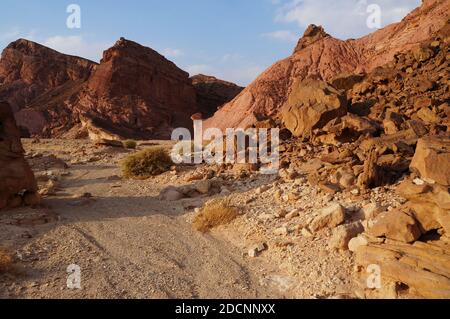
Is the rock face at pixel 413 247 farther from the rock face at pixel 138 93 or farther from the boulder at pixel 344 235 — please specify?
the rock face at pixel 138 93

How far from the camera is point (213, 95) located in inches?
1598

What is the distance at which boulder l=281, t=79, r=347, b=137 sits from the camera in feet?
36.3

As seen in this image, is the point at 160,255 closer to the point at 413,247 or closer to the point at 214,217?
the point at 214,217

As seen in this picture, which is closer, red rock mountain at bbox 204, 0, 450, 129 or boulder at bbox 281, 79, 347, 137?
boulder at bbox 281, 79, 347, 137

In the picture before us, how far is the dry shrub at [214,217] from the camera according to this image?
7.55 m

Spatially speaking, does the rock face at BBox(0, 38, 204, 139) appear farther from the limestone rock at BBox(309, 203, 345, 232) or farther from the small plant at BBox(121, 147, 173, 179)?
the limestone rock at BBox(309, 203, 345, 232)

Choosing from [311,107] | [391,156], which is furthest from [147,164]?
[391,156]

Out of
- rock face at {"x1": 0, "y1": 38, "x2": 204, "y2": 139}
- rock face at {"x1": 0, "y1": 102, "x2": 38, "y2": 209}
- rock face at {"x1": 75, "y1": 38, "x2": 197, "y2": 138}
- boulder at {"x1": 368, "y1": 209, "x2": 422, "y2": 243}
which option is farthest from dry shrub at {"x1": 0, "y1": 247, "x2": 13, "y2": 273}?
rock face at {"x1": 75, "y1": 38, "x2": 197, "y2": 138}

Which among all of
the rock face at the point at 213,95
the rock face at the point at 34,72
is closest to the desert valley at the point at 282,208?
the rock face at the point at 213,95

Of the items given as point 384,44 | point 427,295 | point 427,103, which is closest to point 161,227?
point 427,295

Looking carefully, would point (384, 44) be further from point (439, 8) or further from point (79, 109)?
point (79, 109)

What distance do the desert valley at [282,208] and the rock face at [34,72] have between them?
28419 mm

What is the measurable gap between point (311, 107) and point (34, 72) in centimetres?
3922

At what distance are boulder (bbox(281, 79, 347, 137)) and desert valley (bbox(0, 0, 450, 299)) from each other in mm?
36
